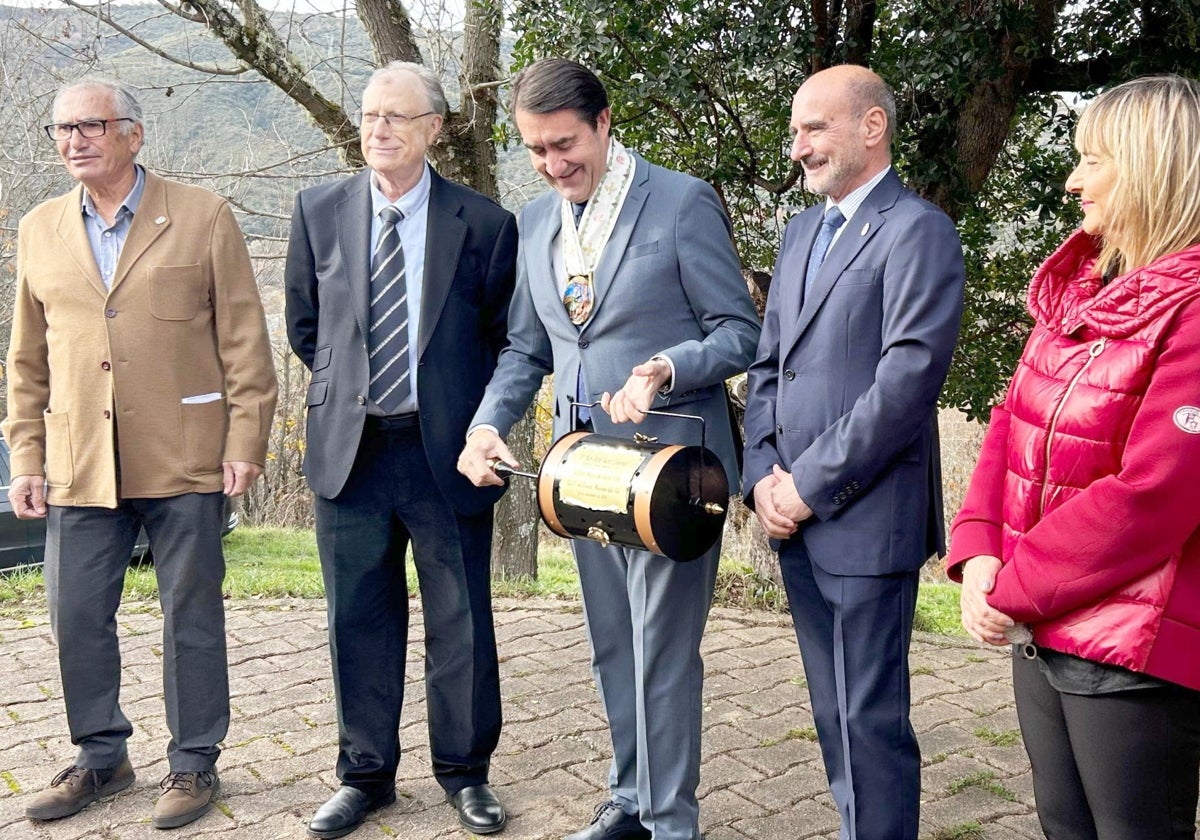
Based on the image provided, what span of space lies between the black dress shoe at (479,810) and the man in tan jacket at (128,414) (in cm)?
85

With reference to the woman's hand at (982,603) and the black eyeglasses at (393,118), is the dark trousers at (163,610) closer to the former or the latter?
the black eyeglasses at (393,118)

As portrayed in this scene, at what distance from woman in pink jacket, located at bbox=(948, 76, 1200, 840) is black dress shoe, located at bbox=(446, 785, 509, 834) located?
6.15 ft

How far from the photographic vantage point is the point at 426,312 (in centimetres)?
374

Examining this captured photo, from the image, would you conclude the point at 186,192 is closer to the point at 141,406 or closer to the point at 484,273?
the point at 141,406

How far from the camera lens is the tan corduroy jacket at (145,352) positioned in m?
3.97

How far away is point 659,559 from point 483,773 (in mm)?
1110

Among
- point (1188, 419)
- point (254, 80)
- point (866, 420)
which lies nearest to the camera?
point (1188, 419)

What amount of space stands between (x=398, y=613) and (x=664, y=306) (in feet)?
4.54

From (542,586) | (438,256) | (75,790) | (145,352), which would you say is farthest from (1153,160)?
(542,586)

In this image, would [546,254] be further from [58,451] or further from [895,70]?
[895,70]

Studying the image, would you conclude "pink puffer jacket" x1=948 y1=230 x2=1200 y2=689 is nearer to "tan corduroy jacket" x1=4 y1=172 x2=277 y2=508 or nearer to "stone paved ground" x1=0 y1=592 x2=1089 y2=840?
"stone paved ground" x1=0 y1=592 x2=1089 y2=840

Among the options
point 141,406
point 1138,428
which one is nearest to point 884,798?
point 1138,428

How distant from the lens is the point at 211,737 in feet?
13.4

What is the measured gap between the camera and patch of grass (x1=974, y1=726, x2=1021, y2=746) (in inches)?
179
